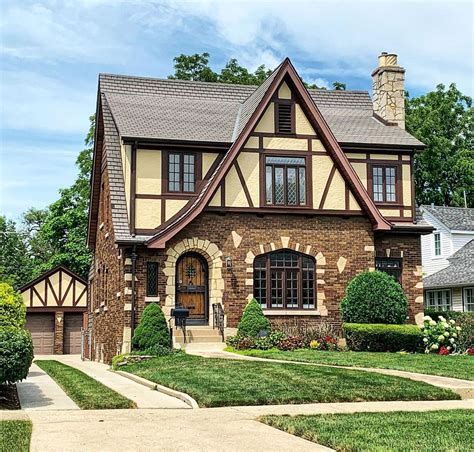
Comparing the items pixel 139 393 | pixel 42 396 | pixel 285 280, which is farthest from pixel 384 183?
pixel 42 396

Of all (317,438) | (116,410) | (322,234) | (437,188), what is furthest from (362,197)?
(437,188)

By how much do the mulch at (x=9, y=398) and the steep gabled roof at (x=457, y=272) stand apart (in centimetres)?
2628

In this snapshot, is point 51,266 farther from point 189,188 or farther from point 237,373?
point 237,373

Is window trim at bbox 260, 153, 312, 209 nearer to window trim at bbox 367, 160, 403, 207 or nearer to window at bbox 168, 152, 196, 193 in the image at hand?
window at bbox 168, 152, 196, 193

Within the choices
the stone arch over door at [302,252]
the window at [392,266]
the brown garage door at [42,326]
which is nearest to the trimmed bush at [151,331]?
the stone arch over door at [302,252]

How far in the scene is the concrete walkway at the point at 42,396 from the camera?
40.3 ft

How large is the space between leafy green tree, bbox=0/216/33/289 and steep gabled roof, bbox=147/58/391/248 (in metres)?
39.5

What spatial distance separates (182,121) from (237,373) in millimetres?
12624

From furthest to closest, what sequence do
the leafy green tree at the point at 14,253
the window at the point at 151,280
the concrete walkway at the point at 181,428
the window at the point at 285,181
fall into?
the leafy green tree at the point at 14,253 < the window at the point at 285,181 < the window at the point at 151,280 < the concrete walkway at the point at 181,428

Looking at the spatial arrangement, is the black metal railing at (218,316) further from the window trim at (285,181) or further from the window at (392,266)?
the window at (392,266)

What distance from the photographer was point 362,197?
24469 millimetres

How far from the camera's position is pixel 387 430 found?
30.4 feet

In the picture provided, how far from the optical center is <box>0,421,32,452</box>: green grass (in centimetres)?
834

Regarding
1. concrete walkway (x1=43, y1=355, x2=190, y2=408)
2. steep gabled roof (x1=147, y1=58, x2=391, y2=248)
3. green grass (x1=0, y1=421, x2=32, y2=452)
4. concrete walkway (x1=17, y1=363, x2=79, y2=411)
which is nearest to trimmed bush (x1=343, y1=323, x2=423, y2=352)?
steep gabled roof (x1=147, y1=58, x2=391, y2=248)
